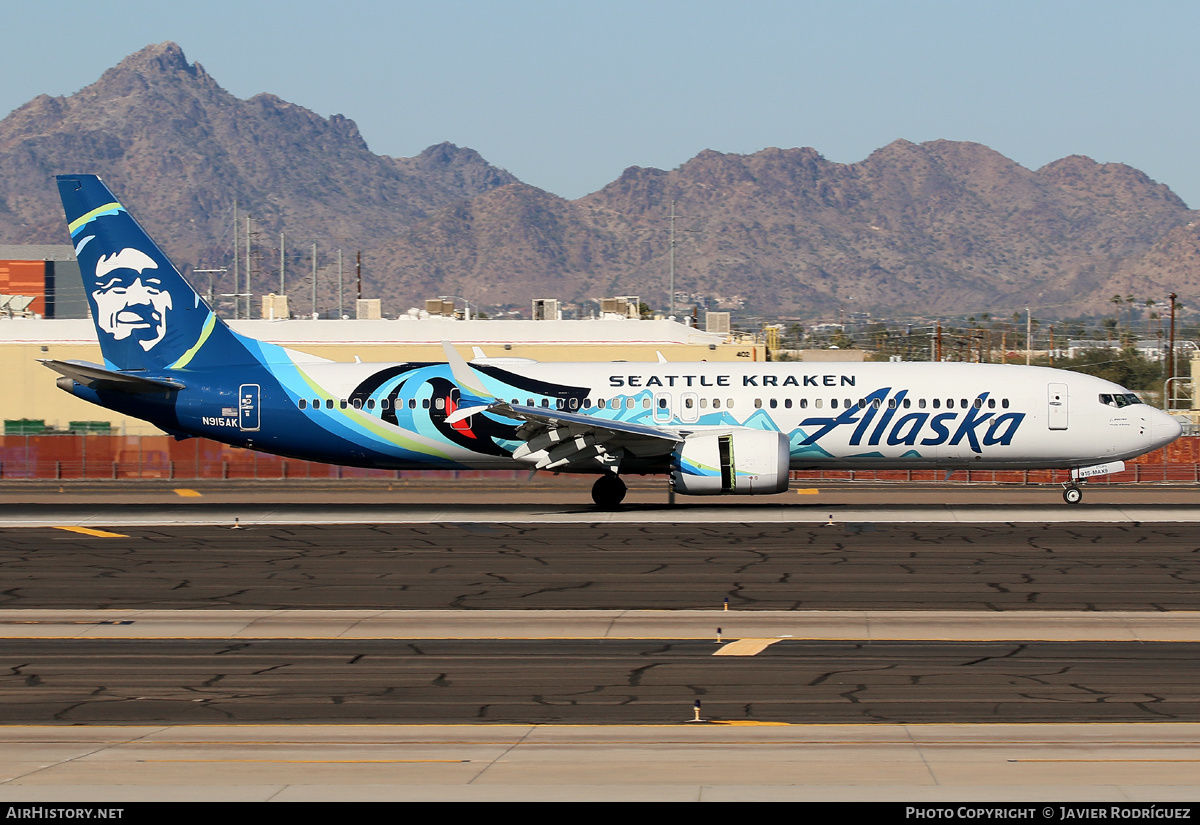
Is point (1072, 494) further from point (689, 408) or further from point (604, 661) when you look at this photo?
point (604, 661)

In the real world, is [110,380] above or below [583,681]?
above

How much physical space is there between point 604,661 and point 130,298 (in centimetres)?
2339

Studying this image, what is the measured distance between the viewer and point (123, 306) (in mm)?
34719

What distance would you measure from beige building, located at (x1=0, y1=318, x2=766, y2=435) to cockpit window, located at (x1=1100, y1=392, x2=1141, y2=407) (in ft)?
94.0

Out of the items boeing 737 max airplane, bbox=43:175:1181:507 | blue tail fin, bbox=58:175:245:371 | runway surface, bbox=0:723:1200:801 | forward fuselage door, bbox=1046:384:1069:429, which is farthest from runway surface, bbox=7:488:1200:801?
blue tail fin, bbox=58:175:245:371

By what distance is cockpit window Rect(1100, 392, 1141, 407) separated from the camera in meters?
33.7

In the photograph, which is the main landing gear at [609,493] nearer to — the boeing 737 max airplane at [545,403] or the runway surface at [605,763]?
the boeing 737 max airplane at [545,403]

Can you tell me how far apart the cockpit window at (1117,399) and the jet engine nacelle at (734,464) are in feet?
29.6

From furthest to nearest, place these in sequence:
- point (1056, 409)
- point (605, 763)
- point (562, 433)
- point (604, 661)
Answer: point (1056, 409) → point (562, 433) → point (604, 661) → point (605, 763)

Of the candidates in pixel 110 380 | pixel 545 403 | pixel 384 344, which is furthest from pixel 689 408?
pixel 384 344

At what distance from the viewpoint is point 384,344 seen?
2505 inches

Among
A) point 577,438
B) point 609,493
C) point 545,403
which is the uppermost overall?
point 545,403

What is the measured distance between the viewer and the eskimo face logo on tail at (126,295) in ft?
114
